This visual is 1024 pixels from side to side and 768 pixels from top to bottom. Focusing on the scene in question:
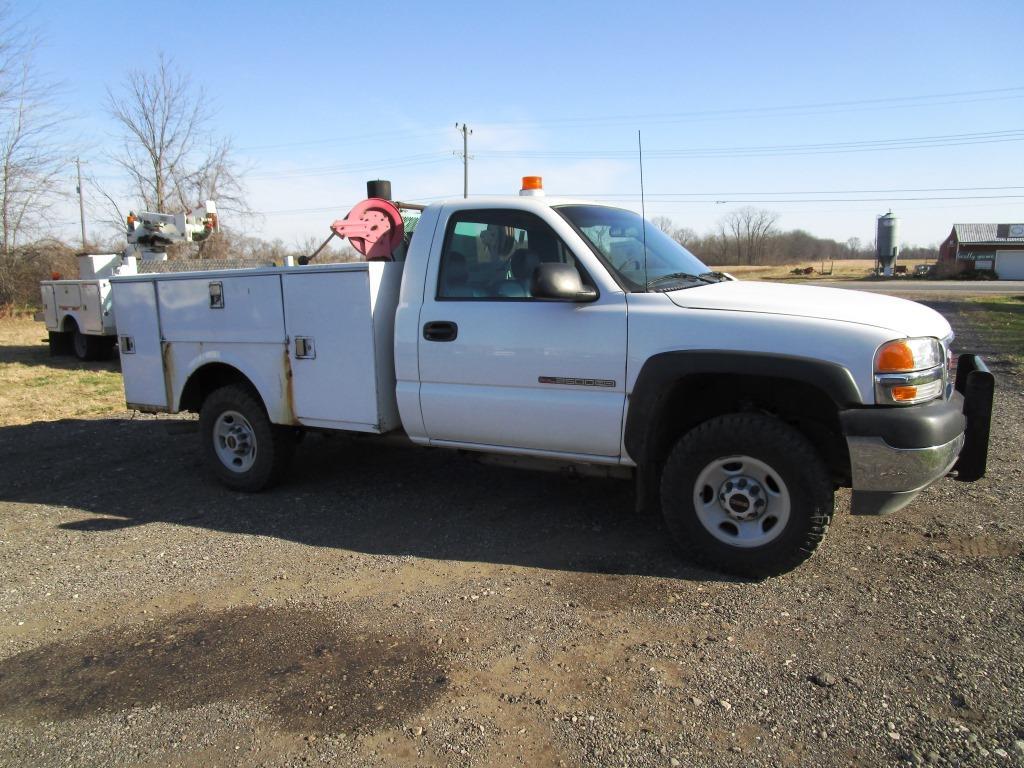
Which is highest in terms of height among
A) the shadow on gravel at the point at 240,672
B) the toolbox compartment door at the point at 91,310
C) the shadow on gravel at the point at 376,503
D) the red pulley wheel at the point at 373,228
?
the red pulley wheel at the point at 373,228

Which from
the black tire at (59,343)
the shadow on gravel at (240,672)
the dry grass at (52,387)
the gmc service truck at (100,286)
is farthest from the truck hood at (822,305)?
the black tire at (59,343)

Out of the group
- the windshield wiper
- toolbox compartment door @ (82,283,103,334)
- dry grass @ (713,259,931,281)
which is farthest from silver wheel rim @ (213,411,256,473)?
dry grass @ (713,259,931,281)

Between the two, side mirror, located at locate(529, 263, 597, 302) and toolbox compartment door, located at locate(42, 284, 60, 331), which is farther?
toolbox compartment door, located at locate(42, 284, 60, 331)

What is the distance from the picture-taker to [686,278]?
4473 mm

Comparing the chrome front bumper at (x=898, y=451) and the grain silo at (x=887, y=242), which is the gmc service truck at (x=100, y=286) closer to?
the chrome front bumper at (x=898, y=451)

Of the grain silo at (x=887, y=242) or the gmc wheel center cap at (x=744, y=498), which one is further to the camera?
the grain silo at (x=887, y=242)

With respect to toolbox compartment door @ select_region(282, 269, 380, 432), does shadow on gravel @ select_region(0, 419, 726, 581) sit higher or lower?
lower

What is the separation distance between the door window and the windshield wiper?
461mm

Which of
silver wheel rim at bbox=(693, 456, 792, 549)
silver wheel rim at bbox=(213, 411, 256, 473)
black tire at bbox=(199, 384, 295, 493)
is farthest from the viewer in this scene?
silver wheel rim at bbox=(213, 411, 256, 473)

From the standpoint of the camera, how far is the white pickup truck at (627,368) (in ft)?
11.6

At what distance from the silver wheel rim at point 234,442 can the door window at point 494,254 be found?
2099 millimetres

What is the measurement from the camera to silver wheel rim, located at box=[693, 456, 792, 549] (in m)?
3.79

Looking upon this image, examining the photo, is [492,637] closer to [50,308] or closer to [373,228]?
[373,228]

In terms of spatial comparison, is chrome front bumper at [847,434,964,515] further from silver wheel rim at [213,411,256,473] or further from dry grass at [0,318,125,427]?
dry grass at [0,318,125,427]
